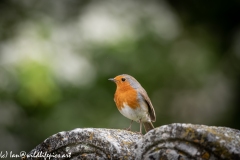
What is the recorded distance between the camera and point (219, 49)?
29.2ft

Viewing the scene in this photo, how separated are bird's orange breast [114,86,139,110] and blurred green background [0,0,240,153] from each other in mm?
2154

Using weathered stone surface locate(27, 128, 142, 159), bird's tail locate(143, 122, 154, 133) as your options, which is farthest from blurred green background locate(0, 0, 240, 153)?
weathered stone surface locate(27, 128, 142, 159)

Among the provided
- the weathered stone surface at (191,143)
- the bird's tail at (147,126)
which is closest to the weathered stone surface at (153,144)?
the weathered stone surface at (191,143)

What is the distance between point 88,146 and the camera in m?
3.26

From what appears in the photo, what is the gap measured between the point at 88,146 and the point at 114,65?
16.2ft

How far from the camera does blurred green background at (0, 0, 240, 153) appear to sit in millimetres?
7781

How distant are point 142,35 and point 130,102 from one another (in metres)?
3.37

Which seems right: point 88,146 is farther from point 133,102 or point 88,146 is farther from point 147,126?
point 147,126

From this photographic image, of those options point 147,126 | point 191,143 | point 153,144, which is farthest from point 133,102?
point 191,143

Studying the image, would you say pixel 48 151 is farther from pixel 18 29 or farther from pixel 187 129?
pixel 18 29

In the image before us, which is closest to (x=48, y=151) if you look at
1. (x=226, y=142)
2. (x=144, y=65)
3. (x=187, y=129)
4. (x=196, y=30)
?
(x=187, y=129)

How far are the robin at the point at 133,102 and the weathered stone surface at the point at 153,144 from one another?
69.4 inches

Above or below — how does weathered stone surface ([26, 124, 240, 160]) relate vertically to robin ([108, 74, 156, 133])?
below

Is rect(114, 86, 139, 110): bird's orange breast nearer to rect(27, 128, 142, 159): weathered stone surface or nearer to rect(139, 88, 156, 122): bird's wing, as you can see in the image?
rect(139, 88, 156, 122): bird's wing
